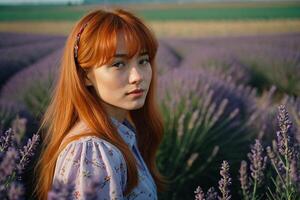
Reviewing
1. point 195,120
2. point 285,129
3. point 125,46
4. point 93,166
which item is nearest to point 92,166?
point 93,166

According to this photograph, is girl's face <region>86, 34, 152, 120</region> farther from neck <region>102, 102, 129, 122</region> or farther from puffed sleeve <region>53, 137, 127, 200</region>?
puffed sleeve <region>53, 137, 127, 200</region>

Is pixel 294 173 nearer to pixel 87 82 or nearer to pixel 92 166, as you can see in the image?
pixel 92 166

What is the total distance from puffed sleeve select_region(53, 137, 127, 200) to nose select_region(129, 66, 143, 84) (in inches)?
9.9

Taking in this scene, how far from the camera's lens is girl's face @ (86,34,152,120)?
1737 millimetres

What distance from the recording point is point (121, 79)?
5.72 feet

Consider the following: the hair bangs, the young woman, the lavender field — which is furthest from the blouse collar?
the lavender field

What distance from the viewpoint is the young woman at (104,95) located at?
1615 millimetres

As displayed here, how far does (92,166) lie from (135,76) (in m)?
0.36

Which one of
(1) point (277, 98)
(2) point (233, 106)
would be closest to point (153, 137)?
(2) point (233, 106)

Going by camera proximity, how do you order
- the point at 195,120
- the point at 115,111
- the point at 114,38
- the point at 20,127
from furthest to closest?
1. the point at 195,120
2. the point at 115,111
3. the point at 20,127
4. the point at 114,38

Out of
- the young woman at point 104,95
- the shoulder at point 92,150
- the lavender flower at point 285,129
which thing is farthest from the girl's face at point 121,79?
the lavender flower at point 285,129

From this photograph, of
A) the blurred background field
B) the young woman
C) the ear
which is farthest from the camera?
the blurred background field

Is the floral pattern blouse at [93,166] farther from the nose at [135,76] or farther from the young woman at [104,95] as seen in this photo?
the nose at [135,76]

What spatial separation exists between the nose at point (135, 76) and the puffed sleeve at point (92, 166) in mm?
251
